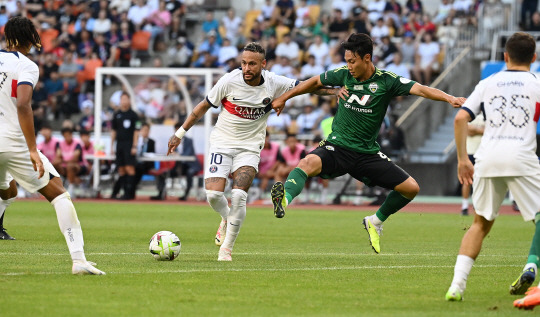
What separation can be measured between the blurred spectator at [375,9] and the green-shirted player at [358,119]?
66.4 ft

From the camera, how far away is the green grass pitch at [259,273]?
750cm

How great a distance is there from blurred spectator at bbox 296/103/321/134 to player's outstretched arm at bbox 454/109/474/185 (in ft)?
67.0

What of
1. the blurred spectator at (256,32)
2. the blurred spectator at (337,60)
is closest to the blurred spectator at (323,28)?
the blurred spectator at (256,32)

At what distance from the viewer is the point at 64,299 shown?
25.0 ft

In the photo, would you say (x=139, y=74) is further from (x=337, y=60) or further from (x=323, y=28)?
(x=323, y=28)

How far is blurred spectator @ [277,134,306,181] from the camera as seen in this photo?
24641 mm

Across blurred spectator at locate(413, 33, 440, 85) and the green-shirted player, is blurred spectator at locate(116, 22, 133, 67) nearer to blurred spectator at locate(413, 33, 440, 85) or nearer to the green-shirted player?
blurred spectator at locate(413, 33, 440, 85)

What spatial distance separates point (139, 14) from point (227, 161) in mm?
23487

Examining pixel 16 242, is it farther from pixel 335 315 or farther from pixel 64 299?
pixel 335 315

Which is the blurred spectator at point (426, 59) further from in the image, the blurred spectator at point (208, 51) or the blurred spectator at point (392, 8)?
the blurred spectator at point (208, 51)

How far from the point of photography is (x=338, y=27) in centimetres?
3136

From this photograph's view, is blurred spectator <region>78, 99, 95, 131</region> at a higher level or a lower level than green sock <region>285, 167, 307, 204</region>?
lower

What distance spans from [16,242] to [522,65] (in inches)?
297

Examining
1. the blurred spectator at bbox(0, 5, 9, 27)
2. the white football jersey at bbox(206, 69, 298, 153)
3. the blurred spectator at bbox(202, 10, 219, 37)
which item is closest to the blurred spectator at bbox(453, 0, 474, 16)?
the blurred spectator at bbox(202, 10, 219, 37)
